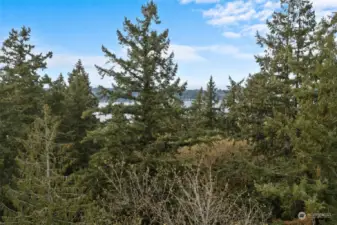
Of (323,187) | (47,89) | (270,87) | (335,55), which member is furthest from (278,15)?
(47,89)

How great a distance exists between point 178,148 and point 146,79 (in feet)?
10.7

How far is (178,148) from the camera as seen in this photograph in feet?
44.8

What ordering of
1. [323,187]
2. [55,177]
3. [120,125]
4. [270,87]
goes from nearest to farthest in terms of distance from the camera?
[323,187]
[55,177]
[120,125]
[270,87]

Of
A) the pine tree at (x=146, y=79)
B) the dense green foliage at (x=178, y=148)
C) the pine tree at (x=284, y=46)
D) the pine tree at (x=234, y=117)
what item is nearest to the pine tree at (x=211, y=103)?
the pine tree at (x=234, y=117)

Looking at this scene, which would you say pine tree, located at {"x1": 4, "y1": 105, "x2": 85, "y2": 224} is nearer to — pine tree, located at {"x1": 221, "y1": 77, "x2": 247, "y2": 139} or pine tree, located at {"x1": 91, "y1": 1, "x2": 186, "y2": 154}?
pine tree, located at {"x1": 91, "y1": 1, "x2": 186, "y2": 154}

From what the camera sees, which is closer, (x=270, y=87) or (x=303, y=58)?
(x=303, y=58)

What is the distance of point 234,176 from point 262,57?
19.2ft

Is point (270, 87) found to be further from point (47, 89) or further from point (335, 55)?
point (47, 89)

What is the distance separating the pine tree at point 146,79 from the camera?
41.2 ft

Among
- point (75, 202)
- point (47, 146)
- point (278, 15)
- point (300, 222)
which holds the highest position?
point (278, 15)

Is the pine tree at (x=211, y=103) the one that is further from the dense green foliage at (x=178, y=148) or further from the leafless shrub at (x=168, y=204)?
the leafless shrub at (x=168, y=204)

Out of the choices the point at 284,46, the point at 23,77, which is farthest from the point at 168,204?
the point at 23,77

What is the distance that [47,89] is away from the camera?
78.8 feet

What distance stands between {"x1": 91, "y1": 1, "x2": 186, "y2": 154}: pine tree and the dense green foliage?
4 cm
